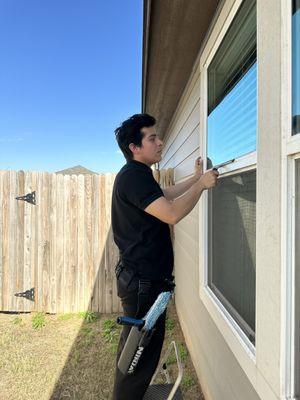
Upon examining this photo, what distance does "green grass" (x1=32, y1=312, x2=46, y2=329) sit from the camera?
14.6ft

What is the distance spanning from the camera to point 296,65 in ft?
3.39

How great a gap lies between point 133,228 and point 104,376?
1.83 metres

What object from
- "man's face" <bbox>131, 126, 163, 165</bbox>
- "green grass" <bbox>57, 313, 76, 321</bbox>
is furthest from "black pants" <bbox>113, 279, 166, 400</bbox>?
"green grass" <bbox>57, 313, 76, 321</bbox>

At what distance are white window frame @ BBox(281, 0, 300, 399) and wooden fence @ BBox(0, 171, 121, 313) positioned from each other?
391cm

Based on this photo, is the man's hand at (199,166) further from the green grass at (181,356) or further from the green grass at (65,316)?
the green grass at (65,316)

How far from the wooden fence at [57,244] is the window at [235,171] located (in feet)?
9.05

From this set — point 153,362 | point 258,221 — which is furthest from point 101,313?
point 258,221

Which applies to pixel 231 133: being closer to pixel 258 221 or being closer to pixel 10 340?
pixel 258 221

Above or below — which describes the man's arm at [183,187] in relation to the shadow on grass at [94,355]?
above

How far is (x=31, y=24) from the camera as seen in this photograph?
14016mm

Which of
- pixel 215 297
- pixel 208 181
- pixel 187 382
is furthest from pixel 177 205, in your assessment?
pixel 187 382

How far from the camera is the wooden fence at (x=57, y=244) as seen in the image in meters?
4.84

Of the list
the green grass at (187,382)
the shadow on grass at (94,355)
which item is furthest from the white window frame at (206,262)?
the shadow on grass at (94,355)

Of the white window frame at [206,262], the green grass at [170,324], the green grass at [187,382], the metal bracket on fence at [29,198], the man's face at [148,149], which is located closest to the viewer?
the white window frame at [206,262]
